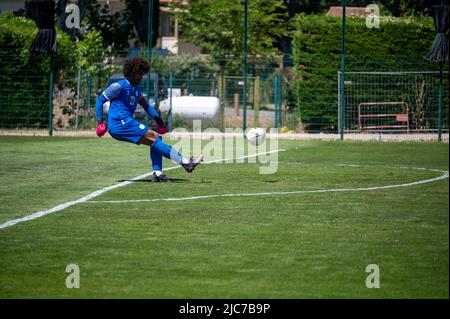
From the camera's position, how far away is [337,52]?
3384 centimetres

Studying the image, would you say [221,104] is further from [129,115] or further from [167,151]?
[167,151]

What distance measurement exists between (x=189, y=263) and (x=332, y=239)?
1885 mm

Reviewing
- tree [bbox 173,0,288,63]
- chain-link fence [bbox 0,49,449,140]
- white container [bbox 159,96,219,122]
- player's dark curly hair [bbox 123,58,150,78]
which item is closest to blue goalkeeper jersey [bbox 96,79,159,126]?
player's dark curly hair [bbox 123,58,150,78]

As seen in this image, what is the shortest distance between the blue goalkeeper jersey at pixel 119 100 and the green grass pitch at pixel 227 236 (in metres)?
1.17

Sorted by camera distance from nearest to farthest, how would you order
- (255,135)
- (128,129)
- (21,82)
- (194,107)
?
(128,129) → (255,135) → (21,82) → (194,107)

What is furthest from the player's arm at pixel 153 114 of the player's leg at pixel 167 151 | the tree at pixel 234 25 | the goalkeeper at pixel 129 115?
the tree at pixel 234 25

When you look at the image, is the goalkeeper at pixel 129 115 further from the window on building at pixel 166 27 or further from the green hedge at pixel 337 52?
the window on building at pixel 166 27

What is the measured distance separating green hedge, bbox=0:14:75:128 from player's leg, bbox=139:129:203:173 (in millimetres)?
16789

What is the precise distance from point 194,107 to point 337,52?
18.1 ft

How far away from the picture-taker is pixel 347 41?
33625mm

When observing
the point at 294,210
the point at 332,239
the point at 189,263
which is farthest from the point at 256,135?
the point at 189,263

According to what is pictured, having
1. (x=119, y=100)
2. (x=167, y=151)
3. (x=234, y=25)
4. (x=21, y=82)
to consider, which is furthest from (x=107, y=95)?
(x=234, y=25)
